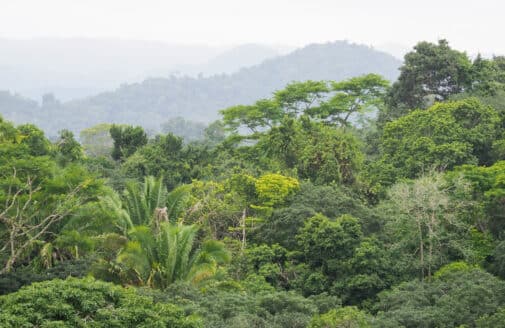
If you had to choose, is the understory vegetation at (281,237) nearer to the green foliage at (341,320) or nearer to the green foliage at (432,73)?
the green foliage at (341,320)

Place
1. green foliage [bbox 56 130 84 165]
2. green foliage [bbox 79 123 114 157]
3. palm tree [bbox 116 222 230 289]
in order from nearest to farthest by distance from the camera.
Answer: palm tree [bbox 116 222 230 289] → green foliage [bbox 56 130 84 165] → green foliage [bbox 79 123 114 157]

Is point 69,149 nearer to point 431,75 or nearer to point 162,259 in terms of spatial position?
point 162,259

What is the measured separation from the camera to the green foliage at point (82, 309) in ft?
33.6

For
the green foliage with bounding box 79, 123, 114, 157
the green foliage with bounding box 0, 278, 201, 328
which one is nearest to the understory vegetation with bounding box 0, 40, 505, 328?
the green foliage with bounding box 0, 278, 201, 328

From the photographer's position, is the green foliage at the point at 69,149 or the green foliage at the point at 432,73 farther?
the green foliage at the point at 432,73

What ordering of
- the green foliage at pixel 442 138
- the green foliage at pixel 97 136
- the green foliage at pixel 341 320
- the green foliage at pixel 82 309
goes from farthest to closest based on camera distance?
the green foliage at pixel 97 136, the green foliage at pixel 442 138, the green foliage at pixel 341 320, the green foliage at pixel 82 309

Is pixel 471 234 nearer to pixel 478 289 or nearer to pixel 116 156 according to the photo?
pixel 478 289

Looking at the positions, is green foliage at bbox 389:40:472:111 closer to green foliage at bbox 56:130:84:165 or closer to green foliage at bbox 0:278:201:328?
green foliage at bbox 56:130:84:165

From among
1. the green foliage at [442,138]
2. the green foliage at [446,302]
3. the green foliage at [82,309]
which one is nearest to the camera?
the green foliage at [82,309]

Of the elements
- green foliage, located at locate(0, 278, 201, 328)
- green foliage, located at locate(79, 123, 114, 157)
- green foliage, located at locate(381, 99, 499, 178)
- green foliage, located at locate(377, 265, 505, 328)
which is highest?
green foliage, located at locate(381, 99, 499, 178)

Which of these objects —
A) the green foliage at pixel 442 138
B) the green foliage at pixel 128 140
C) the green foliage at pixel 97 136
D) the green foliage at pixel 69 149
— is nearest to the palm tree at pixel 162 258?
the green foliage at pixel 442 138

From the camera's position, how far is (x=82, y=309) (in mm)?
10719

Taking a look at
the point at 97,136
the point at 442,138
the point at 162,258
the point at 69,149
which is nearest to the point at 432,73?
the point at 442,138

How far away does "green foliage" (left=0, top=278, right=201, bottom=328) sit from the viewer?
1023 centimetres
